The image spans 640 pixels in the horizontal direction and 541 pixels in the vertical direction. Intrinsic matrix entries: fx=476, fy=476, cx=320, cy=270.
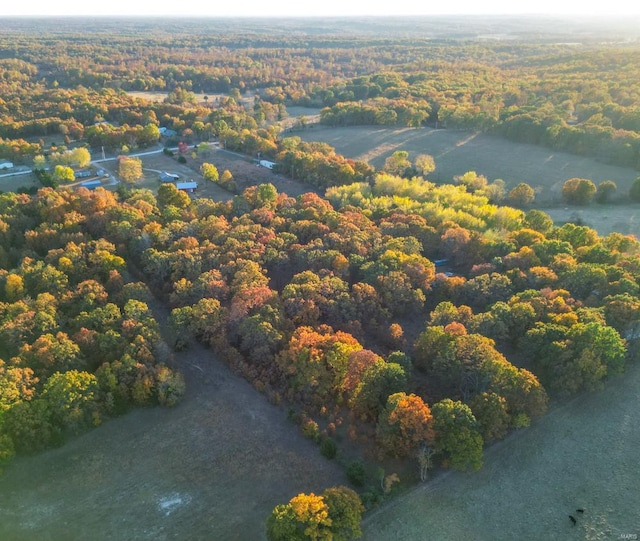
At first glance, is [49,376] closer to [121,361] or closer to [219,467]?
[121,361]

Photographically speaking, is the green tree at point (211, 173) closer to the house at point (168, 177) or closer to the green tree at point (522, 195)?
the house at point (168, 177)

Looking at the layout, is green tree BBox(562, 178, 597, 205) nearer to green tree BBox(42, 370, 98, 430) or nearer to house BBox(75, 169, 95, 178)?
green tree BBox(42, 370, 98, 430)

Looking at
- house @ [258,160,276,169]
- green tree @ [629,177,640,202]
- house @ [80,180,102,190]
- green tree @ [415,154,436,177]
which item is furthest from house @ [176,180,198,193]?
green tree @ [629,177,640,202]

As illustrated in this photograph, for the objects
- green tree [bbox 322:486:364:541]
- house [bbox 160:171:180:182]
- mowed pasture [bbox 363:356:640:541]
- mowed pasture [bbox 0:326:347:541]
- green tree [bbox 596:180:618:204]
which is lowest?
mowed pasture [bbox 0:326:347:541]

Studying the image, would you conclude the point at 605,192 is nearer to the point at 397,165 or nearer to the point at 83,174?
the point at 397,165

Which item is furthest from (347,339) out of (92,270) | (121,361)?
(92,270)

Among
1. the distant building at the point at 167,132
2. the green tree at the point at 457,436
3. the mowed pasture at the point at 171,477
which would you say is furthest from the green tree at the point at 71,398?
the distant building at the point at 167,132
